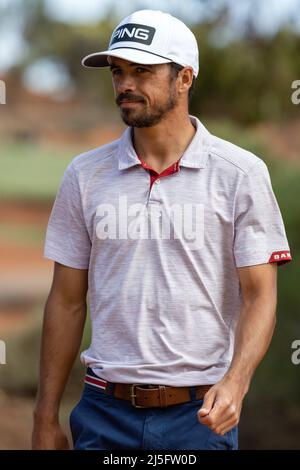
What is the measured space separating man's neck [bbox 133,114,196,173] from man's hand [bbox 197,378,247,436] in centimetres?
85

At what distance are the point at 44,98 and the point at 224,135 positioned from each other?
47.7 meters

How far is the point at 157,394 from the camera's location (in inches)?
145

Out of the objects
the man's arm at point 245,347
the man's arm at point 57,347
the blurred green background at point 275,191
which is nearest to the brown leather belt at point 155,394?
the man's arm at point 245,347

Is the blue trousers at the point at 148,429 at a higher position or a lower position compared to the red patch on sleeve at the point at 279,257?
lower

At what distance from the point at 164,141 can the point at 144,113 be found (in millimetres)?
164

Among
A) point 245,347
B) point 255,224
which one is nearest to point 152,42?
point 255,224

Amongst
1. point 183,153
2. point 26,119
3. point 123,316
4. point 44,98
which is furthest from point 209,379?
point 44,98

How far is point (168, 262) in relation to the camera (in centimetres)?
370

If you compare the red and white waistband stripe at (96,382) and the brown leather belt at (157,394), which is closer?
the brown leather belt at (157,394)

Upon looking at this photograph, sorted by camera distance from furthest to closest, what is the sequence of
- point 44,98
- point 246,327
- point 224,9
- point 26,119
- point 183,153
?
point 44,98 → point 26,119 → point 224,9 → point 183,153 → point 246,327

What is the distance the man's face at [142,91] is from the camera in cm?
379

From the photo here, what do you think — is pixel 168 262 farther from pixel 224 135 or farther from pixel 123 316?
pixel 224 135

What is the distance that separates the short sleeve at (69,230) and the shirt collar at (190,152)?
0.64ft

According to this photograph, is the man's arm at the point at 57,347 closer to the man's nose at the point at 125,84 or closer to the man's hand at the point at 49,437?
the man's hand at the point at 49,437
